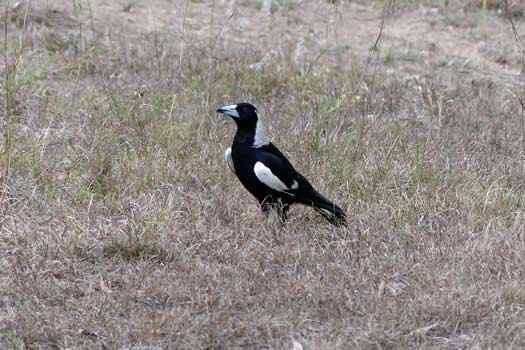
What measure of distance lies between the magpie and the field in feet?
0.42

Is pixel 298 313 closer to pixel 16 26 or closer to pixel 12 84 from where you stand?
pixel 12 84

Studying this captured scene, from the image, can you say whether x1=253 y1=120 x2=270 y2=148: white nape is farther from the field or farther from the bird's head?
the field

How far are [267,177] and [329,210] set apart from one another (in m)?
0.39

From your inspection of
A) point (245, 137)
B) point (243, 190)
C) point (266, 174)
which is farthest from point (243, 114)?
point (243, 190)

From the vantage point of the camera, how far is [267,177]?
540 cm

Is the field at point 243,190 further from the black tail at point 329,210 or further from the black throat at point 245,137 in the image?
the black throat at point 245,137

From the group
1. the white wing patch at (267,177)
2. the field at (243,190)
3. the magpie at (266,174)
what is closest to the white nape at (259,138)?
the magpie at (266,174)

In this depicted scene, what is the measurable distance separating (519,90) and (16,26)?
4303 millimetres

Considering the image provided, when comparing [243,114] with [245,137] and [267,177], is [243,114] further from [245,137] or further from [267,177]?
A: [267,177]

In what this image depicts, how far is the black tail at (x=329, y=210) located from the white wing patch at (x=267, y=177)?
0.19 metres

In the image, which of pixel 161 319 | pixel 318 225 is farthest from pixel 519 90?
pixel 161 319

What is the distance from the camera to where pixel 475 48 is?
9656 mm

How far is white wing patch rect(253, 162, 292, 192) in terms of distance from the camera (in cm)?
539

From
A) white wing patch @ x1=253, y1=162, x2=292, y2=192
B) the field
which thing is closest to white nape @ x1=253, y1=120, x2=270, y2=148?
white wing patch @ x1=253, y1=162, x2=292, y2=192
